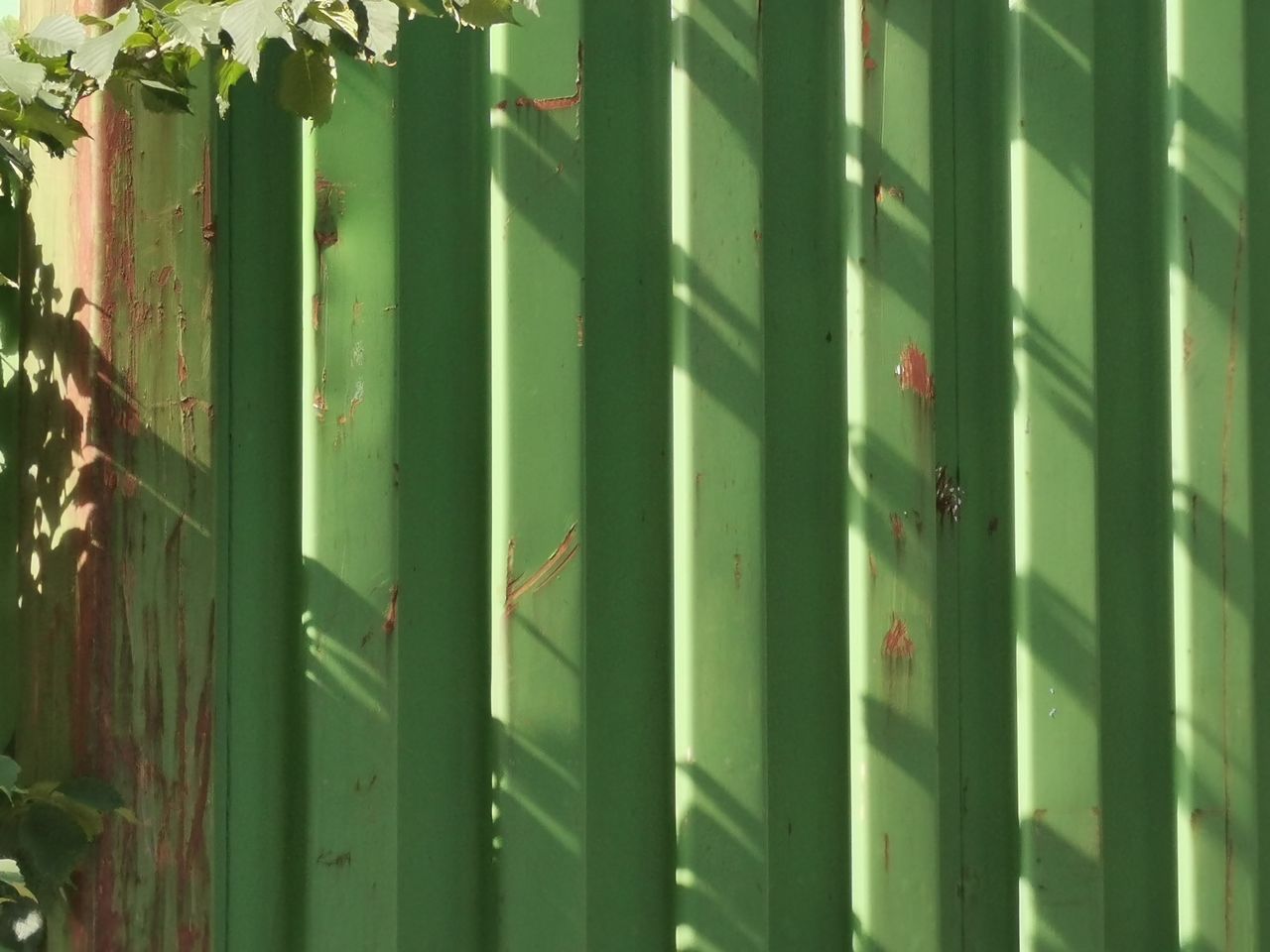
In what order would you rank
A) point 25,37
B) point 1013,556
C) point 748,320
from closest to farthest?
point 25,37, point 748,320, point 1013,556

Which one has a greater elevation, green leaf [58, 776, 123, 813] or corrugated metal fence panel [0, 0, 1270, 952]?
corrugated metal fence panel [0, 0, 1270, 952]

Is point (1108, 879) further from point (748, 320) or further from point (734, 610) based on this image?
point (748, 320)

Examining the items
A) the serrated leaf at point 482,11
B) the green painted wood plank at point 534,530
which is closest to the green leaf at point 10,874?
the green painted wood plank at point 534,530

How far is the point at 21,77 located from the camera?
136 centimetres

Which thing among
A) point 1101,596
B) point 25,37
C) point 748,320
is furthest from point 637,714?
point 25,37

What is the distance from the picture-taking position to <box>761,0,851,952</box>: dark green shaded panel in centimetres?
193

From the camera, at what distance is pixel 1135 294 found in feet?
6.94

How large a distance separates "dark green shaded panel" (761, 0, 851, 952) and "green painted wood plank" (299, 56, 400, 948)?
0.54 meters

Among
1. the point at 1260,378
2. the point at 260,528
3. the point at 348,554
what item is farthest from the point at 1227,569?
the point at 260,528

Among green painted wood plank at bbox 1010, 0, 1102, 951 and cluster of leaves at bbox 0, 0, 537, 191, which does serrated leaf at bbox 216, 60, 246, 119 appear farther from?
green painted wood plank at bbox 1010, 0, 1102, 951

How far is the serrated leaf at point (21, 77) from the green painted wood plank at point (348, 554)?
43cm

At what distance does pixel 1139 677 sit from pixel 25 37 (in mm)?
1757

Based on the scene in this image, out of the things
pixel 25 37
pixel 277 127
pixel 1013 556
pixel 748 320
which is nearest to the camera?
pixel 25 37

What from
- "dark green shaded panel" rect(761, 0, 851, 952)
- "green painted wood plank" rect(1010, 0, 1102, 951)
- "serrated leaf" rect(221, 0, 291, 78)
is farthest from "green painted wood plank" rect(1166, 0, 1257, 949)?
"serrated leaf" rect(221, 0, 291, 78)
